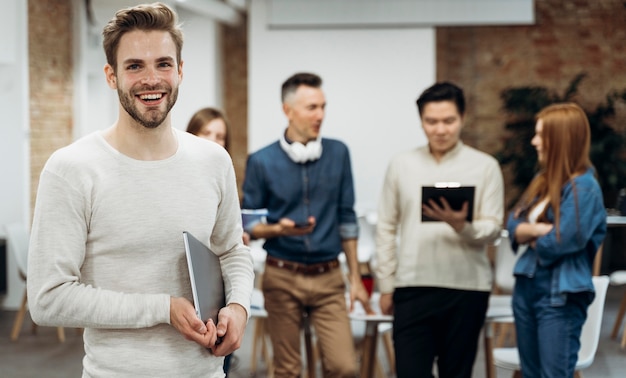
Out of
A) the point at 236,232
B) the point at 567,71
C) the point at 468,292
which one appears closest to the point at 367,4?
the point at 567,71

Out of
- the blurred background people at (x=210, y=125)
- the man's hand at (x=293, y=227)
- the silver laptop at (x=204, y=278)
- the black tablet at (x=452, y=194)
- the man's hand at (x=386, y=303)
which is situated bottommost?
the man's hand at (x=386, y=303)

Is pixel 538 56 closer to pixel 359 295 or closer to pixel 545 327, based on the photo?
pixel 359 295

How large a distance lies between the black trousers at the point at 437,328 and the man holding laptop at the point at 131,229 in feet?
5.75

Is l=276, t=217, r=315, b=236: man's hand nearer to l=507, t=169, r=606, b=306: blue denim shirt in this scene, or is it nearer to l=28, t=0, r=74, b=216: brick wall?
l=507, t=169, r=606, b=306: blue denim shirt

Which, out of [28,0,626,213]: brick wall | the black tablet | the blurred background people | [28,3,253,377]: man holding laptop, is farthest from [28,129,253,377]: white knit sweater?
[28,0,626,213]: brick wall

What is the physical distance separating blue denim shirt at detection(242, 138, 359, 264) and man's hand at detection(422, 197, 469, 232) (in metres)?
0.53

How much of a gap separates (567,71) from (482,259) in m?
7.09

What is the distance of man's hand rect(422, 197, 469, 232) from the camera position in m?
3.54

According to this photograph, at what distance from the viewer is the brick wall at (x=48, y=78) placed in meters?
8.00

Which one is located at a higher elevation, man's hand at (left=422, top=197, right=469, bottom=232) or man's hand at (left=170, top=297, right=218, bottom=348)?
man's hand at (left=422, top=197, right=469, bottom=232)

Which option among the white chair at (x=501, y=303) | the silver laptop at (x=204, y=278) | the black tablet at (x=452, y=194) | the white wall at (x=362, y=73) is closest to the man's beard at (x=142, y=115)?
the silver laptop at (x=204, y=278)

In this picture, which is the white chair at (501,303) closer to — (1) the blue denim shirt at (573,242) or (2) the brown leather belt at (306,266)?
(1) the blue denim shirt at (573,242)

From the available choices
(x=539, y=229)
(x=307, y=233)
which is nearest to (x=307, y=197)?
(x=307, y=233)

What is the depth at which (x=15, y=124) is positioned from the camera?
763 centimetres
